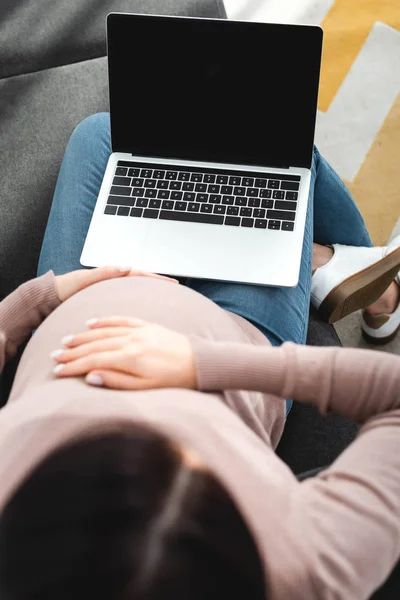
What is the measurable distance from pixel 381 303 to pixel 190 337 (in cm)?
79

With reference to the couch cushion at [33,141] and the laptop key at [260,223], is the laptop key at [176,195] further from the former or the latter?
the couch cushion at [33,141]

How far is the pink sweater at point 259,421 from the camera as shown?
0.61m

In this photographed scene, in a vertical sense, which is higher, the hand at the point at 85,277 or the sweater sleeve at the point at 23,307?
the hand at the point at 85,277

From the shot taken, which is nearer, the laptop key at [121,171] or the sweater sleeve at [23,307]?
the sweater sleeve at [23,307]

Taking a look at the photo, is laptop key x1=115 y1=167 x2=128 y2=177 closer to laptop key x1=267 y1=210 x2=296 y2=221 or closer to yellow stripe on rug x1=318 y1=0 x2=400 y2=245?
laptop key x1=267 y1=210 x2=296 y2=221

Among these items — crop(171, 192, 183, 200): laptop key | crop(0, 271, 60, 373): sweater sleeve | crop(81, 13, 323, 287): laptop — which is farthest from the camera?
crop(171, 192, 183, 200): laptop key

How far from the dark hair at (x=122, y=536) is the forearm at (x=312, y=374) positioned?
0.68 ft

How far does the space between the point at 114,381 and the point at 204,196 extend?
1.69 feet

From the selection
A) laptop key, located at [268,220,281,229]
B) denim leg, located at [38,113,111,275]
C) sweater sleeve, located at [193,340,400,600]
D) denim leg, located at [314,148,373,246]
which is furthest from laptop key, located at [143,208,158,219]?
sweater sleeve, located at [193,340,400,600]

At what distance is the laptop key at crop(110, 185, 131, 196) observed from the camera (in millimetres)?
1206

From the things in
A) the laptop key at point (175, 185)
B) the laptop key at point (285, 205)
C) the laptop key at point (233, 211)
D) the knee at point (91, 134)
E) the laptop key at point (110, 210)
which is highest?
the knee at point (91, 134)

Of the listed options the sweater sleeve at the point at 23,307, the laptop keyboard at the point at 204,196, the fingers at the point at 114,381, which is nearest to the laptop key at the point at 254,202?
the laptop keyboard at the point at 204,196

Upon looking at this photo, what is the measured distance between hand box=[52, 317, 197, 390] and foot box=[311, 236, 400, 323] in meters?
0.55

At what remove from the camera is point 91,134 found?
4.10 feet
